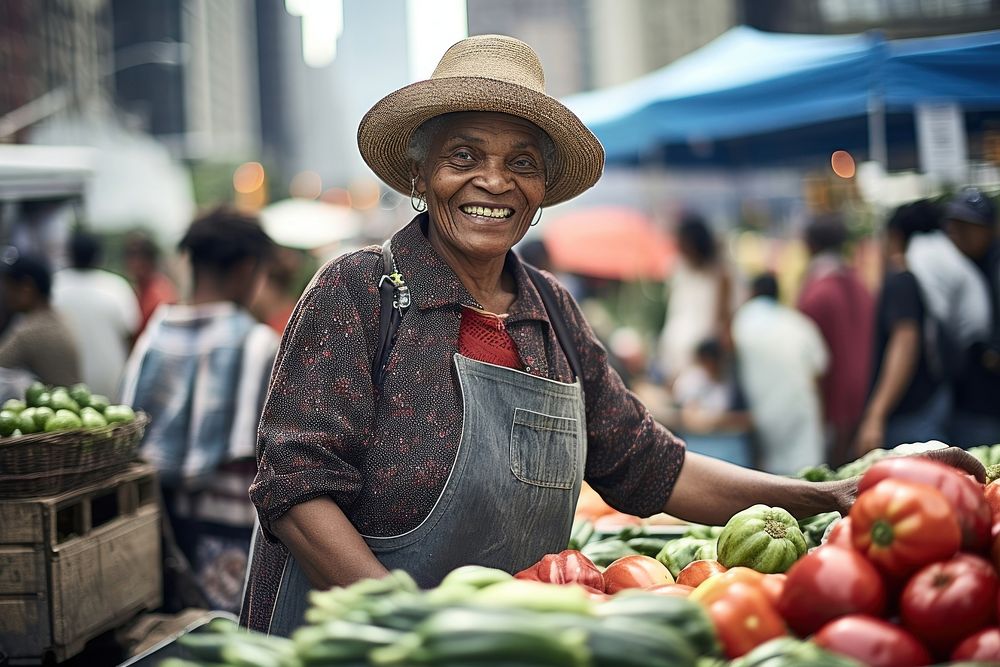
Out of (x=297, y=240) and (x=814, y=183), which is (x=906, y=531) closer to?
(x=814, y=183)

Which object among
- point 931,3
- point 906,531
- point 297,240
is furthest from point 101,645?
point 297,240

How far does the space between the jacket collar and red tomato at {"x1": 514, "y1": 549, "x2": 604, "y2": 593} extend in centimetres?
74

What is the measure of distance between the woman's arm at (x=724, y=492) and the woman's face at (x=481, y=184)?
3.21 feet

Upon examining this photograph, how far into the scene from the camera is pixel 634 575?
2756 millimetres

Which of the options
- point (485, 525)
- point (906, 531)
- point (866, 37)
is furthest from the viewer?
point (866, 37)

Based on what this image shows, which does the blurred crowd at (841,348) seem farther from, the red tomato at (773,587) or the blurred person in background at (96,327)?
the red tomato at (773,587)

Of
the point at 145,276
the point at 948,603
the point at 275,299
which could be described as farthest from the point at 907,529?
the point at 145,276

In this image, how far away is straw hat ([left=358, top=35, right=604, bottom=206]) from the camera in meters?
2.83

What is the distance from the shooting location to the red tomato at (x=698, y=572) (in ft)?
9.14

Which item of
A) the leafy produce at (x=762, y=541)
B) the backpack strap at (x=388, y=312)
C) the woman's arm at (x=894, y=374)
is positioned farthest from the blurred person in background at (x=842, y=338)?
the backpack strap at (x=388, y=312)

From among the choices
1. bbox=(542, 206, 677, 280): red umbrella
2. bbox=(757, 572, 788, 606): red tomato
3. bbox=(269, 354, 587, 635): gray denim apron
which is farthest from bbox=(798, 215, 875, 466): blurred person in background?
bbox=(757, 572, 788, 606): red tomato

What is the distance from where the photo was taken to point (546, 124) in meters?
2.96

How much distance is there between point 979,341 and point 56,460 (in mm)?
5084

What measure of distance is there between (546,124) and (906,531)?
1.52m
